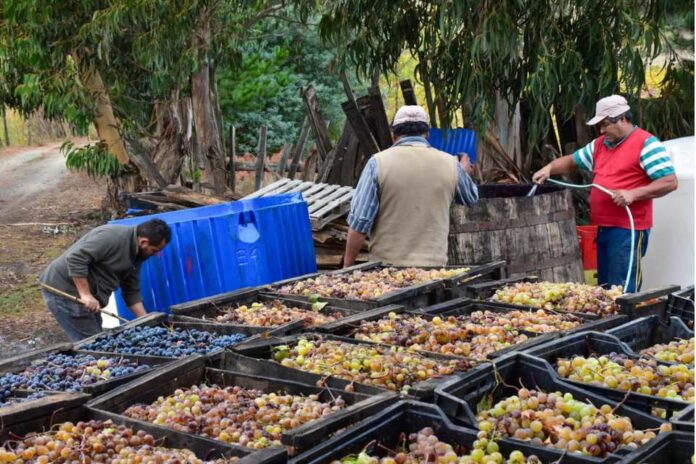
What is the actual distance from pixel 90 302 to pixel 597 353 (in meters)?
Answer: 3.84

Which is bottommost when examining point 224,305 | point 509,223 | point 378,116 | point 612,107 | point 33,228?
point 33,228

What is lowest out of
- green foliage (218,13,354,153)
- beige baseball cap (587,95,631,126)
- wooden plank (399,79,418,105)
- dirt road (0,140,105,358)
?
dirt road (0,140,105,358)

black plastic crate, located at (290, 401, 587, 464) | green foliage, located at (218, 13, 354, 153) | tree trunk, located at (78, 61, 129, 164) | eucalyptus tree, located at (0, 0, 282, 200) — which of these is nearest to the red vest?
black plastic crate, located at (290, 401, 587, 464)

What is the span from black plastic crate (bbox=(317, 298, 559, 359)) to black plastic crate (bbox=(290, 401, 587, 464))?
998mm

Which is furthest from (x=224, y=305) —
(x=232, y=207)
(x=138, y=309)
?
(x=232, y=207)

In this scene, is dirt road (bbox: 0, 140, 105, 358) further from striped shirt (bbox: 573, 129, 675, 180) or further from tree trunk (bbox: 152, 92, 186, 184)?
striped shirt (bbox: 573, 129, 675, 180)

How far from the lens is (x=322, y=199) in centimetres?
1012

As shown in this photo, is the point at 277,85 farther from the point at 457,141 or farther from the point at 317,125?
the point at 457,141

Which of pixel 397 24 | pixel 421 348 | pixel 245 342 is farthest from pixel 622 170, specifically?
pixel 245 342

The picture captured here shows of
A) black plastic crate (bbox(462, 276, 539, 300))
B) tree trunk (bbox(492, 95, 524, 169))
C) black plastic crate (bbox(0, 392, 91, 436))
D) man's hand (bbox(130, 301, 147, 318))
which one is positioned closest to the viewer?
black plastic crate (bbox(0, 392, 91, 436))

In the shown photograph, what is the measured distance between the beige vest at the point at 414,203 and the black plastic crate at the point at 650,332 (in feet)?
7.31

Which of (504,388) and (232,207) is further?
(232,207)

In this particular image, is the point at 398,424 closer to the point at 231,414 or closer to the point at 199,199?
the point at 231,414

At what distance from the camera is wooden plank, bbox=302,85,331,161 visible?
1304 centimetres
